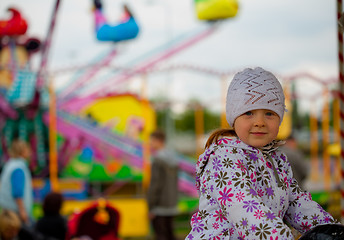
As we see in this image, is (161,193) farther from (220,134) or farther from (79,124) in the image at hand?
(79,124)

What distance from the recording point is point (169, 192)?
5.90 metres

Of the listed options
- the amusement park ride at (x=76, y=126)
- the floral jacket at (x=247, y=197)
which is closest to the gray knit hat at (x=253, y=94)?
the floral jacket at (x=247, y=197)

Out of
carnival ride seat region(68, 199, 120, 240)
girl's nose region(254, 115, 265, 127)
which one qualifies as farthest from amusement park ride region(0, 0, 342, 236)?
girl's nose region(254, 115, 265, 127)

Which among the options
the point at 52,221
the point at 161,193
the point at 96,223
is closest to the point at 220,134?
the point at 96,223

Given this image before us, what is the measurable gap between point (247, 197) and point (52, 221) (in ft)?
10.1

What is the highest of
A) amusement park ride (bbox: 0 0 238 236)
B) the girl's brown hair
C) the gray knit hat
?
the gray knit hat

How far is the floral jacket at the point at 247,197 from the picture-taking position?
60.2 inches

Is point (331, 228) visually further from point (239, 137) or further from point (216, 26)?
point (216, 26)

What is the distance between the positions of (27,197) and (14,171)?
10.5 inches

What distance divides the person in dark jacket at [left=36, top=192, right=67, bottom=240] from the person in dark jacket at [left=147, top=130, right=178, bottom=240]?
4.95 ft

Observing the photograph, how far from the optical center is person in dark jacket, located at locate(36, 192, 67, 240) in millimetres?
4324

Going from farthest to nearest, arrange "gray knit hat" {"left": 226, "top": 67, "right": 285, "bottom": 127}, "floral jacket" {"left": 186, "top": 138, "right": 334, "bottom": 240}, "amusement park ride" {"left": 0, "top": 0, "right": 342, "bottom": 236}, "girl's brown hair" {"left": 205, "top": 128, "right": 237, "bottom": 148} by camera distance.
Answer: "amusement park ride" {"left": 0, "top": 0, "right": 342, "bottom": 236}, "girl's brown hair" {"left": 205, "top": 128, "right": 237, "bottom": 148}, "gray knit hat" {"left": 226, "top": 67, "right": 285, "bottom": 127}, "floral jacket" {"left": 186, "top": 138, "right": 334, "bottom": 240}

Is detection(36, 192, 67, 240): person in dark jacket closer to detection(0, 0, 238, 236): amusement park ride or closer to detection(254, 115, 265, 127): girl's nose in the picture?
detection(254, 115, 265, 127): girl's nose

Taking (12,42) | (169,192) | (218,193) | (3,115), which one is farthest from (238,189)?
(12,42)
